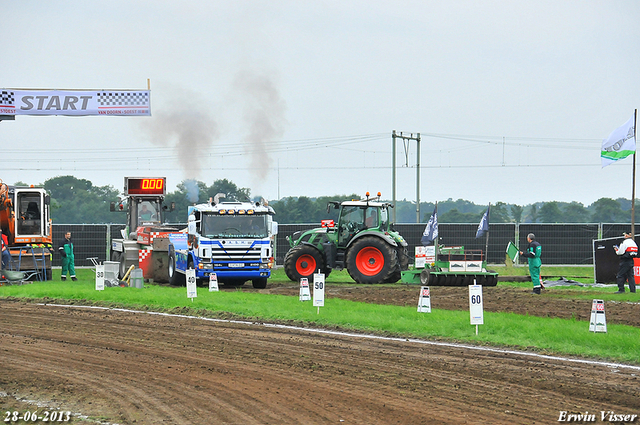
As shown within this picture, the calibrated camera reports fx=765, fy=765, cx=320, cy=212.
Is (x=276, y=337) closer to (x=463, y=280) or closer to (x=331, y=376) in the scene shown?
(x=331, y=376)

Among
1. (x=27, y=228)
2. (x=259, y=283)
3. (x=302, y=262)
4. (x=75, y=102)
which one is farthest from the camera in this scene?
(x=27, y=228)

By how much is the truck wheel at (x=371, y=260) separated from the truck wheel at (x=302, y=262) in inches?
49.8

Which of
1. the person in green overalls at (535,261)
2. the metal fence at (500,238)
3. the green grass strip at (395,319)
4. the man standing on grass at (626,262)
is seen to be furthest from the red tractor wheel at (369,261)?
the metal fence at (500,238)

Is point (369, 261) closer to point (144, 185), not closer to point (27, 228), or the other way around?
point (144, 185)

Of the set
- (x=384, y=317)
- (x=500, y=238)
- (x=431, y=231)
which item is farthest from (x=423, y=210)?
(x=384, y=317)

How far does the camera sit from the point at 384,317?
1614 cm

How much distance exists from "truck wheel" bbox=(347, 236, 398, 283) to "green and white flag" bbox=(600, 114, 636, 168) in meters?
7.89

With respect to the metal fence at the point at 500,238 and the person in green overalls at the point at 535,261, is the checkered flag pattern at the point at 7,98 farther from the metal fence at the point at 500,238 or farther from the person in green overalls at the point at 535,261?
the person in green overalls at the point at 535,261

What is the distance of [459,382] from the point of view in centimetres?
985

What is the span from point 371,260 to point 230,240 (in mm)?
5120

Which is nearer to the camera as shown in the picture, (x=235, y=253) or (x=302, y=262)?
(x=235, y=253)

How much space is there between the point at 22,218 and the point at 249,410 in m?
23.4

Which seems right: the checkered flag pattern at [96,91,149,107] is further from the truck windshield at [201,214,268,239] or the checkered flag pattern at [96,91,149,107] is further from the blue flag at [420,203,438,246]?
the blue flag at [420,203,438,246]

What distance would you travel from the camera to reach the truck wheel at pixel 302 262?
26922 millimetres
